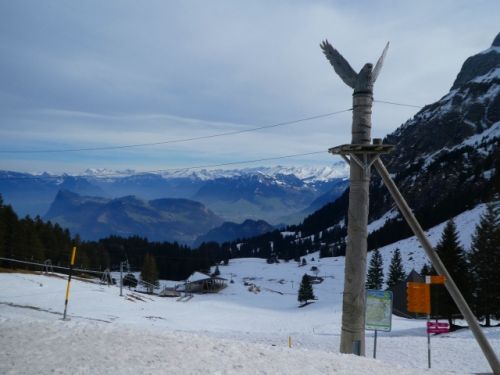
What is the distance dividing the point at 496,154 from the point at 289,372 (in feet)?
559

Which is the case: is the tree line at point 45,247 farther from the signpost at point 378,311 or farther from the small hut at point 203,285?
the signpost at point 378,311

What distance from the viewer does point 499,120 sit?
19900cm

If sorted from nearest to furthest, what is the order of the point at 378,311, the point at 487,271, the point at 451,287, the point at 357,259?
the point at 357,259
the point at 451,287
the point at 378,311
the point at 487,271

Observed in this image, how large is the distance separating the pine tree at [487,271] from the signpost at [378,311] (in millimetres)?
35440

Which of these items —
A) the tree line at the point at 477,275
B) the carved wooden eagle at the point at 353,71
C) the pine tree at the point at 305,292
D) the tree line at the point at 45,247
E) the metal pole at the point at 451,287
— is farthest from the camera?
the pine tree at the point at 305,292

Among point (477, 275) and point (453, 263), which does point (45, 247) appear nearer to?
point (453, 263)

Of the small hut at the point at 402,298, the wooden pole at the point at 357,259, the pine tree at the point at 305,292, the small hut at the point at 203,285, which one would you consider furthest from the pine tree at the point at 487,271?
the small hut at the point at 203,285

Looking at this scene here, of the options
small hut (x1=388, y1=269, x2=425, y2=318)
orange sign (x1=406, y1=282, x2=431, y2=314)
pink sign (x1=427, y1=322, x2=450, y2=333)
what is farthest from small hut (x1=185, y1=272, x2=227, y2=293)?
orange sign (x1=406, y1=282, x2=431, y2=314)

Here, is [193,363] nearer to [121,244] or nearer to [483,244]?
[483,244]

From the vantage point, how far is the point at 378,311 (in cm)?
1228

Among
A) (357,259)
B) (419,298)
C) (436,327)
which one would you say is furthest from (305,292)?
(357,259)

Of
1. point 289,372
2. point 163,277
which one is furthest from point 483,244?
point 163,277

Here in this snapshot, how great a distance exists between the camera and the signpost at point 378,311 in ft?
40.0

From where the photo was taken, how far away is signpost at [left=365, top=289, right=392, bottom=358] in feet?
40.0
